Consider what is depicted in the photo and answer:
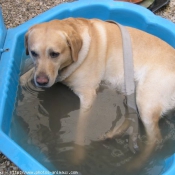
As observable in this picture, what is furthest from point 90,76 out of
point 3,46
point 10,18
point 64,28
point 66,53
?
point 10,18

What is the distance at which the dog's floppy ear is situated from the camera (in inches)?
98.0

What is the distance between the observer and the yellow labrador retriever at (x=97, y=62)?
2.48 m

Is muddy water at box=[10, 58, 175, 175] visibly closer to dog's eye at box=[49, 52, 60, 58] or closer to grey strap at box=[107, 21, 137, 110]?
grey strap at box=[107, 21, 137, 110]

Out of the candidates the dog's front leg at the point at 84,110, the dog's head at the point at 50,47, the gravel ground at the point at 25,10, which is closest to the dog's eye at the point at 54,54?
the dog's head at the point at 50,47

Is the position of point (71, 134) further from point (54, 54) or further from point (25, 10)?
point (25, 10)

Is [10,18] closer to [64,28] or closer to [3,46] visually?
[3,46]

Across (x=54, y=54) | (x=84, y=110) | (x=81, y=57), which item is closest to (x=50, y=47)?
(x=54, y=54)

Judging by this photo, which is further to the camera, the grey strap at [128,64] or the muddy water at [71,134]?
the grey strap at [128,64]

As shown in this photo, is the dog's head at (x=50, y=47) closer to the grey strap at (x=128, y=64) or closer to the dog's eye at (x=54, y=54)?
the dog's eye at (x=54, y=54)

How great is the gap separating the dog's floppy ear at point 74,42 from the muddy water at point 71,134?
23.1 inches

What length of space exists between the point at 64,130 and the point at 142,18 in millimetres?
1664

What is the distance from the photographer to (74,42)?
2523 mm

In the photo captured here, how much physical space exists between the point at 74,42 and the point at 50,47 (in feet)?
0.72

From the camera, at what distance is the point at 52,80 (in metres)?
2.50
